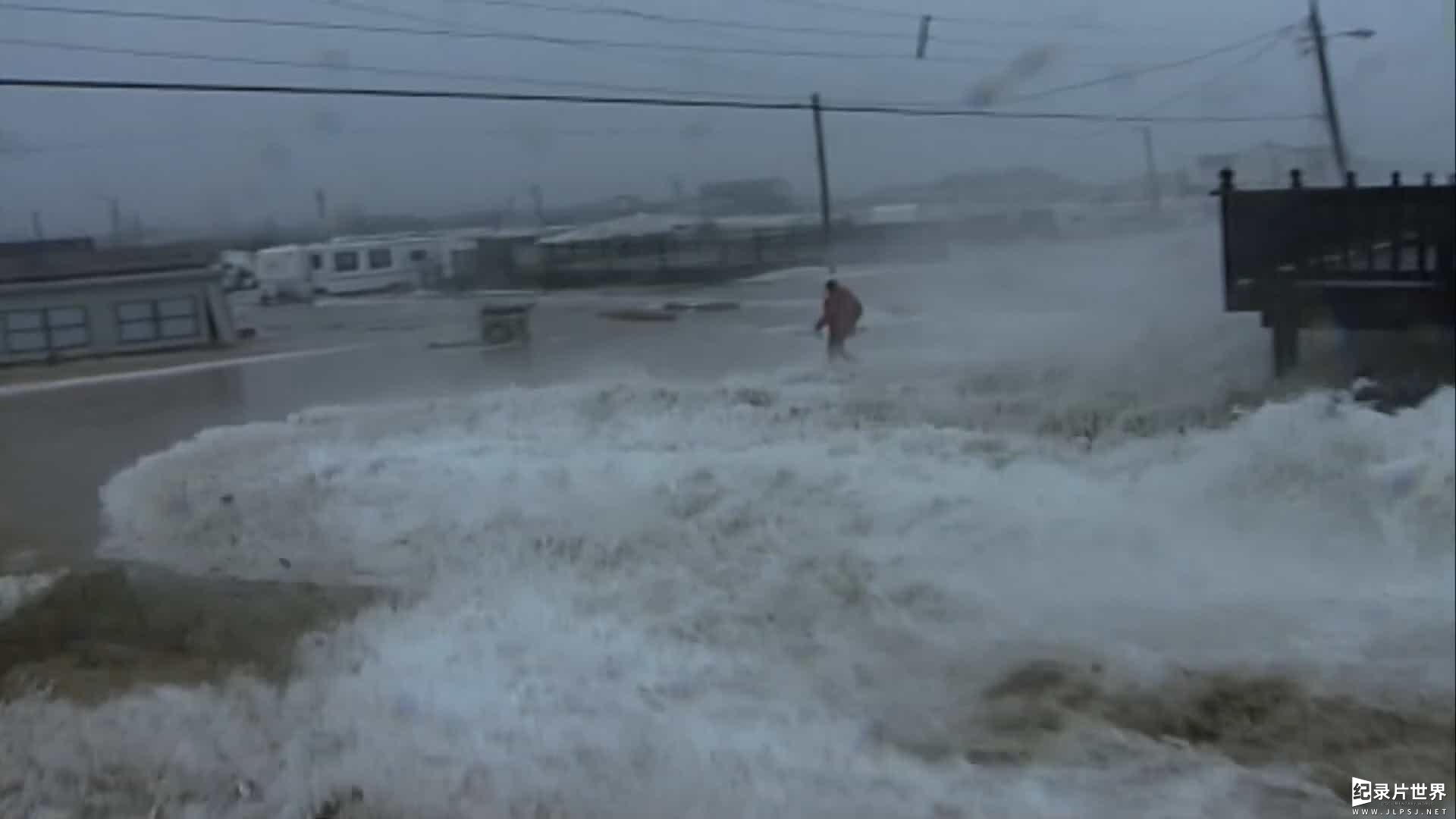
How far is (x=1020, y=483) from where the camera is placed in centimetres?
238

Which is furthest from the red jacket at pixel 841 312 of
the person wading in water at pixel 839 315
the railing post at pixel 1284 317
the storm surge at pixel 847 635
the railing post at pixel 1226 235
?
the railing post at pixel 1284 317

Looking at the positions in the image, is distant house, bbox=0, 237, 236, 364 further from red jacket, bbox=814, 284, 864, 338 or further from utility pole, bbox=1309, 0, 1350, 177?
utility pole, bbox=1309, 0, 1350, 177

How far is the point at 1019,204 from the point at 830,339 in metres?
0.45

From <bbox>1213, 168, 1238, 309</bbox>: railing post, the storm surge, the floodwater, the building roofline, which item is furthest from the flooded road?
<bbox>1213, 168, 1238, 309</bbox>: railing post

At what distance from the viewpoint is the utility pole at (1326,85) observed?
2.42m

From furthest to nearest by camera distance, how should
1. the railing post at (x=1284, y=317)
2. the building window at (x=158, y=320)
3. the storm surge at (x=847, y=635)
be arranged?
the building window at (x=158, y=320) → the railing post at (x=1284, y=317) → the storm surge at (x=847, y=635)

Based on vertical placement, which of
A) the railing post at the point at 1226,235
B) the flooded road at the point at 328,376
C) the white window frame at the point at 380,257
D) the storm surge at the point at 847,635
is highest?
the white window frame at the point at 380,257

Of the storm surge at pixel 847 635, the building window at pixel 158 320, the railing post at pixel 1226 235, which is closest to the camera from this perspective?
the storm surge at pixel 847 635

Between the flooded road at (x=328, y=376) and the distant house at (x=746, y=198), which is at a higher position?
the distant house at (x=746, y=198)

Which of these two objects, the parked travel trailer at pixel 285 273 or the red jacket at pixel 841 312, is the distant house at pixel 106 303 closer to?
the parked travel trailer at pixel 285 273

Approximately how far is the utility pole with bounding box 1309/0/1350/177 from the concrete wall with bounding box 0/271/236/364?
6.44 ft

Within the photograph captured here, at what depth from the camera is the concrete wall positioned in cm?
239

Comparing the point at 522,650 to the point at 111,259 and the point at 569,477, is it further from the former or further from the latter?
the point at 111,259

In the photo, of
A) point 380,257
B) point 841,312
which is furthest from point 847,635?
point 380,257
